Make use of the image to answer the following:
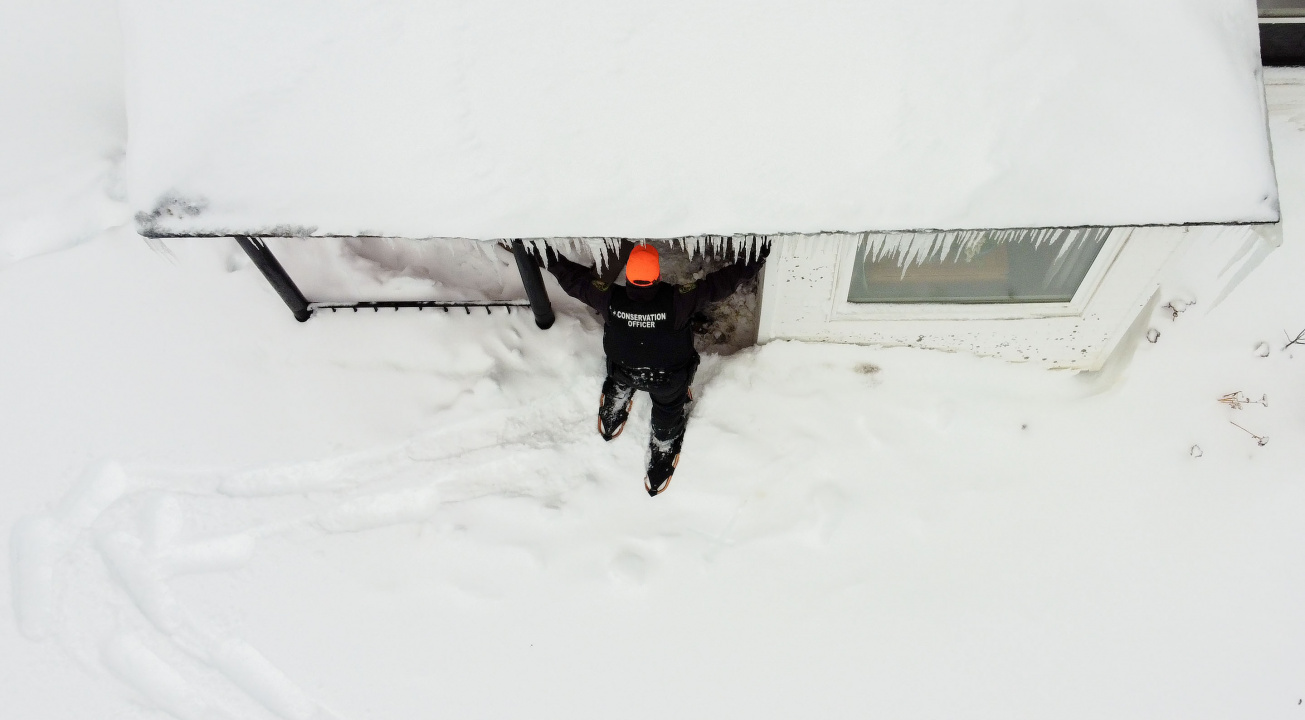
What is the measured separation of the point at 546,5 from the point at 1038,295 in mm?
2836

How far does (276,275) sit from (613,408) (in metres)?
1.89

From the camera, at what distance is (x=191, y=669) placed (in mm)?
3070

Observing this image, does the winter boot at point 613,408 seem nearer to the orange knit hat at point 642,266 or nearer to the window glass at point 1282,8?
the orange knit hat at point 642,266

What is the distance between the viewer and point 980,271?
10.9 ft

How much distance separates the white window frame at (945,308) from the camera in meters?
3.22

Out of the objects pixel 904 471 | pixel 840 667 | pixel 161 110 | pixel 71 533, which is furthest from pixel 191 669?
pixel 904 471

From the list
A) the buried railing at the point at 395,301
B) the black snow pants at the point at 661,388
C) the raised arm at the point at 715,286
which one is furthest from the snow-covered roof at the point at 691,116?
the black snow pants at the point at 661,388

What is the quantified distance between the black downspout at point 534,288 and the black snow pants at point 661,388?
0.52m

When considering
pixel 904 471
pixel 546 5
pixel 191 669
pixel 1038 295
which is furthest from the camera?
pixel 904 471

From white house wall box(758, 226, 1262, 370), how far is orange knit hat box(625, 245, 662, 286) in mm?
653

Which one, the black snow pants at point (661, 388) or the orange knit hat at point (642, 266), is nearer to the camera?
the orange knit hat at point (642, 266)

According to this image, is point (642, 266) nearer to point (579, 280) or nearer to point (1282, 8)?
point (579, 280)

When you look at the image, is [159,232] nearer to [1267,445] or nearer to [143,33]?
[143,33]

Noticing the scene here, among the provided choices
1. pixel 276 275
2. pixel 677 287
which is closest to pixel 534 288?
pixel 677 287
